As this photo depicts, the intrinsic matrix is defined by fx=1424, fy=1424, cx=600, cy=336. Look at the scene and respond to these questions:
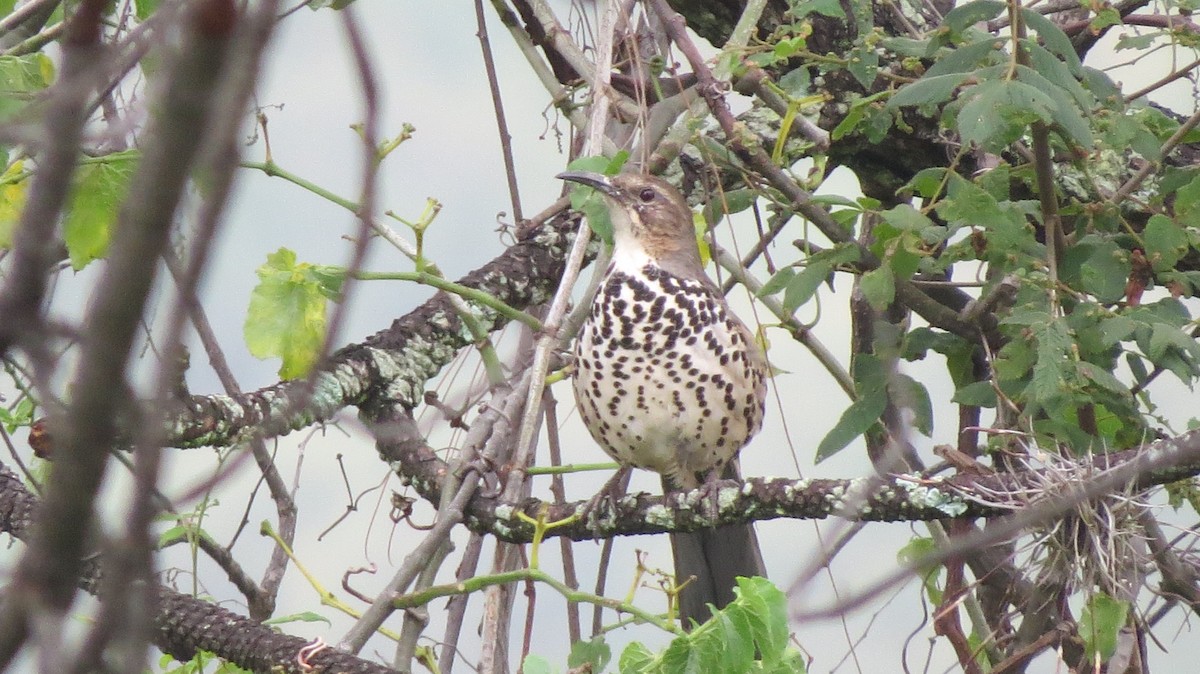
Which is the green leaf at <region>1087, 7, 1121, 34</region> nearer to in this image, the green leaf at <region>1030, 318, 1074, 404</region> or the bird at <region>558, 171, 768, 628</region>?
the green leaf at <region>1030, 318, 1074, 404</region>

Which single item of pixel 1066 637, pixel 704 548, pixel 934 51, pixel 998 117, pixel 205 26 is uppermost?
pixel 934 51

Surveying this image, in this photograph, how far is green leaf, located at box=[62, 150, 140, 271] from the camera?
7.18 ft

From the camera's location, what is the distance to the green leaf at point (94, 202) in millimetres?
2189

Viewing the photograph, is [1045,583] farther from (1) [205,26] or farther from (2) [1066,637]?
(1) [205,26]

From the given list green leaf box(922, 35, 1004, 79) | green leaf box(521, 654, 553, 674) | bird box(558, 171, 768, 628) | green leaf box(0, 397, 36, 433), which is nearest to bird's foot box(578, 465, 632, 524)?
bird box(558, 171, 768, 628)

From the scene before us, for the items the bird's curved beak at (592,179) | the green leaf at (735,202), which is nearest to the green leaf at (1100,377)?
the green leaf at (735,202)

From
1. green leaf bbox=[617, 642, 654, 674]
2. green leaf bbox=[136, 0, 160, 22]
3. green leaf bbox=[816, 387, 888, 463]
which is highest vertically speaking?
green leaf bbox=[136, 0, 160, 22]

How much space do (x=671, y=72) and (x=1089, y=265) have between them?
0.98 meters

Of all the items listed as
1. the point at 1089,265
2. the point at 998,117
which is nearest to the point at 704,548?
the point at 1089,265

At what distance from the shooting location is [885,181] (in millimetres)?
3600

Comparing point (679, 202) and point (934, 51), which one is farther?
point (679, 202)

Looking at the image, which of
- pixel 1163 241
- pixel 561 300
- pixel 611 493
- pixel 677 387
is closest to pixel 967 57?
pixel 1163 241

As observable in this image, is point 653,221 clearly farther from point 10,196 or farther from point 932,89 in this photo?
point 10,196

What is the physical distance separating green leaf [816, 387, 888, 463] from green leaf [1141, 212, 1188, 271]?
574 millimetres
